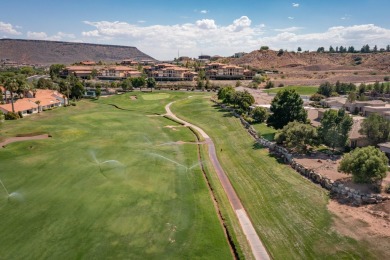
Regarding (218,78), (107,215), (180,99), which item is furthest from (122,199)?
(218,78)

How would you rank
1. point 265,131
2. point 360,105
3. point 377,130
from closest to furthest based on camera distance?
point 377,130
point 265,131
point 360,105

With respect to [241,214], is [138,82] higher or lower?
higher

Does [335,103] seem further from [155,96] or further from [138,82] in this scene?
[138,82]

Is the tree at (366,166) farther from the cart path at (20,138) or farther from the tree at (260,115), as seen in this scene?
the cart path at (20,138)

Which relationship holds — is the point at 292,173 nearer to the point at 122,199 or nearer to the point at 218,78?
the point at 122,199

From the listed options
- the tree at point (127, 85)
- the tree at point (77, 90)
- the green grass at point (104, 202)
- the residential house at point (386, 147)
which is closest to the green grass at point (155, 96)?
the tree at point (127, 85)

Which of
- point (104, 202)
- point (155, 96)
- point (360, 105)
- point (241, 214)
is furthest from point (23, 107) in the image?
point (360, 105)
